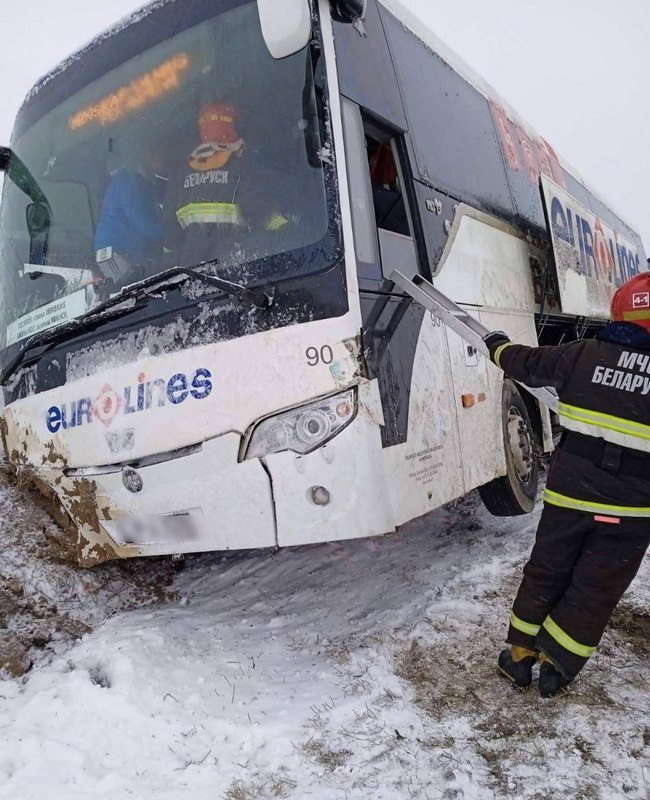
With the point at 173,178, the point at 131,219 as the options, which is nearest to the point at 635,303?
the point at 173,178

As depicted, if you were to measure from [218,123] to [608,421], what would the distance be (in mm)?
2329

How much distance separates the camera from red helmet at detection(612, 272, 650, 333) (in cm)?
257

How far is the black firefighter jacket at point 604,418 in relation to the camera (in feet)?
8.30

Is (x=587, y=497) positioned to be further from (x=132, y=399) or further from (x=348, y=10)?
(x=348, y=10)

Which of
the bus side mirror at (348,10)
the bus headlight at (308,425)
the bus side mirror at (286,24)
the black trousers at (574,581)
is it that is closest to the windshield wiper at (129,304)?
the bus headlight at (308,425)

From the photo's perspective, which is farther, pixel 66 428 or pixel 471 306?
pixel 471 306

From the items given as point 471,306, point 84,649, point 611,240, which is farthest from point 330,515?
point 611,240

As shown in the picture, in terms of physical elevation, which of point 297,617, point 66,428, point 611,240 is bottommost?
point 297,617

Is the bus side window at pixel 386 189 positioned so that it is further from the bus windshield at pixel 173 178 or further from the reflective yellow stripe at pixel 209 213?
the reflective yellow stripe at pixel 209 213

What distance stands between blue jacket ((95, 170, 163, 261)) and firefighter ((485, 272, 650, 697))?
1.90 m

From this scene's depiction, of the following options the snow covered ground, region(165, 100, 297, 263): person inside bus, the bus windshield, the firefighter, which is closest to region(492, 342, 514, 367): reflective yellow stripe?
the firefighter

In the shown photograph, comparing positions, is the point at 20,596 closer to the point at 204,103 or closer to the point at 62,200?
the point at 62,200

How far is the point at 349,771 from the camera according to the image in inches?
90.0

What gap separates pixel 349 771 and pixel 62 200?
3.23 metres
